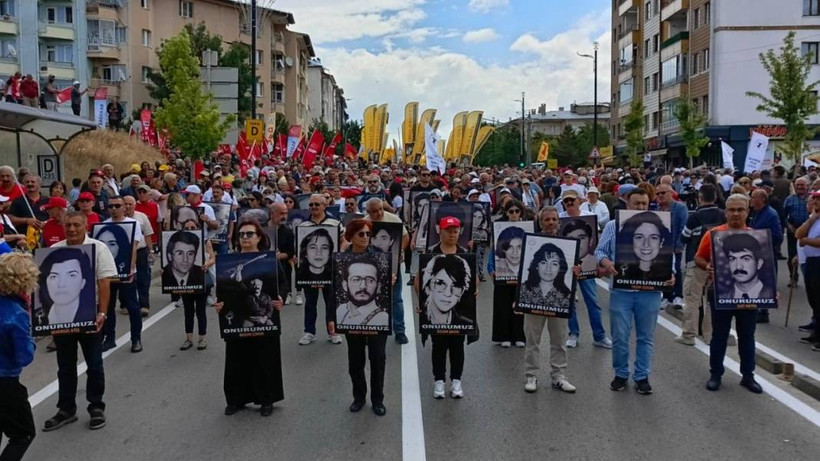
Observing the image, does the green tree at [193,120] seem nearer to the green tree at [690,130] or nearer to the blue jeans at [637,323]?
the blue jeans at [637,323]

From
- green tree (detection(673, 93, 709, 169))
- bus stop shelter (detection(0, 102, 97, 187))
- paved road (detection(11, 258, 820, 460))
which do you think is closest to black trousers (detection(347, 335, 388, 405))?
paved road (detection(11, 258, 820, 460))

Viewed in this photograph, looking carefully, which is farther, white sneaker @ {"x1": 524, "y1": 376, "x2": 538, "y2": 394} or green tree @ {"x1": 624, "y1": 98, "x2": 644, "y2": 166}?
green tree @ {"x1": 624, "y1": 98, "x2": 644, "y2": 166}

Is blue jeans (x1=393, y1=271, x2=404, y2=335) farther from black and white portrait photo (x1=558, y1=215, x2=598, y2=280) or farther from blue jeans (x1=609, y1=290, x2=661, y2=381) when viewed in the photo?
blue jeans (x1=609, y1=290, x2=661, y2=381)

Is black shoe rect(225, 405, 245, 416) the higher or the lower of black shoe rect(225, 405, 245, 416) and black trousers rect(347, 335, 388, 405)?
the lower

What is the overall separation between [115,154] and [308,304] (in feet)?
76.2

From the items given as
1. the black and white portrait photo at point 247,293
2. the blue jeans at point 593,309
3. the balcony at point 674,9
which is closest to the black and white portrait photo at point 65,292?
the black and white portrait photo at point 247,293

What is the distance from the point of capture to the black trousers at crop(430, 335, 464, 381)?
713cm

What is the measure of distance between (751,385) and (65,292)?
6.27 metres

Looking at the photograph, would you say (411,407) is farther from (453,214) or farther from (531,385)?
(453,214)

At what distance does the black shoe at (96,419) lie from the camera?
6516 mm

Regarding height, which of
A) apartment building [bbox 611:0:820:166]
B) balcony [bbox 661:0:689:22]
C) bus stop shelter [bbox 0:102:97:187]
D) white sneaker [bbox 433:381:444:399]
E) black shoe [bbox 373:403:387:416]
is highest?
balcony [bbox 661:0:689:22]

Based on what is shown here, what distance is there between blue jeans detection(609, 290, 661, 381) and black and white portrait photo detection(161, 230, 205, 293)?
15.4 ft

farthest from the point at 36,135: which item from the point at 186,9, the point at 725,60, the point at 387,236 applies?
the point at 186,9

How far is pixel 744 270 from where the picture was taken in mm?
7457
